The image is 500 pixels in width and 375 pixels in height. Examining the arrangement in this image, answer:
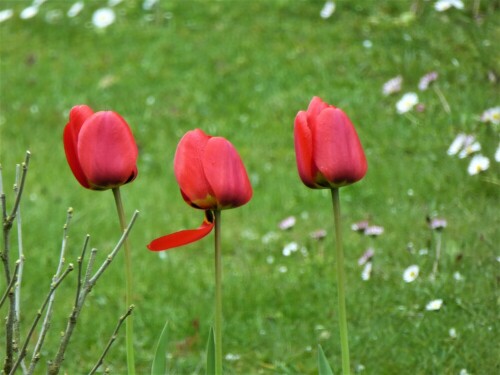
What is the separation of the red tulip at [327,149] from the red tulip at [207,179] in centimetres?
11

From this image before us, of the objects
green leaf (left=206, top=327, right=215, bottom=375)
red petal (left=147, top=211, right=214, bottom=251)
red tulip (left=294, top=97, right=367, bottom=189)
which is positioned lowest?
green leaf (left=206, top=327, right=215, bottom=375)

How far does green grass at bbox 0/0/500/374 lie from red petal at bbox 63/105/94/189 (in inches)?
41.7

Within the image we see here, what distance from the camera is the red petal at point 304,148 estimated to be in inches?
66.4

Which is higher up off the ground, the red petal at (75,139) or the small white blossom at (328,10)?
the red petal at (75,139)

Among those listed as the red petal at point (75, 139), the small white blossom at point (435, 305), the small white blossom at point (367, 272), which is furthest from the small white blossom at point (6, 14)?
the red petal at point (75, 139)

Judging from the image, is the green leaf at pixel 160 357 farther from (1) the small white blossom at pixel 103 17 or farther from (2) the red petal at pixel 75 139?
(1) the small white blossom at pixel 103 17

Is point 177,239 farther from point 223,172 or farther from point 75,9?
point 75,9

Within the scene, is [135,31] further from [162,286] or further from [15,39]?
[162,286]

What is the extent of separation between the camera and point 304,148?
1.69 m

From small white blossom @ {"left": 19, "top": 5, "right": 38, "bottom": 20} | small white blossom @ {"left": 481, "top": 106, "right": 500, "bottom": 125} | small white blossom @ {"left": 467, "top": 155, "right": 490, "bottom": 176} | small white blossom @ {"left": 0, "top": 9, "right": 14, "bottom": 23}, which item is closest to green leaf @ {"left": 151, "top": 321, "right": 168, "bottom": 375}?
small white blossom @ {"left": 467, "top": 155, "right": 490, "bottom": 176}

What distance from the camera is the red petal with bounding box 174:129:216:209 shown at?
1.67 meters

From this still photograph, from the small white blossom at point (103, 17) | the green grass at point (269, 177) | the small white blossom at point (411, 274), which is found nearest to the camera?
the small white blossom at point (411, 274)

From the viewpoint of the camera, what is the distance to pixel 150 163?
6.46 metres

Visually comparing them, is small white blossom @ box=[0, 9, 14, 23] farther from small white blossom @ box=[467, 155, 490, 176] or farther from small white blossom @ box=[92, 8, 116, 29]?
small white blossom @ box=[467, 155, 490, 176]
